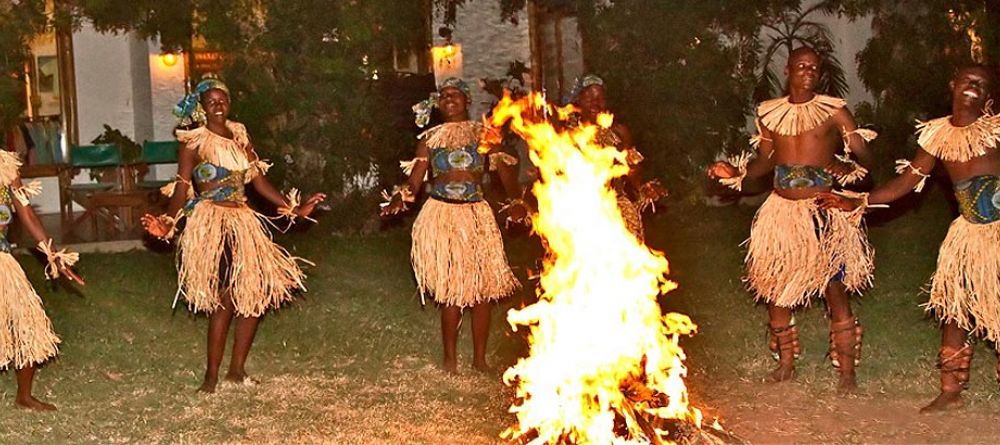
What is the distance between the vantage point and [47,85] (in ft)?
48.9

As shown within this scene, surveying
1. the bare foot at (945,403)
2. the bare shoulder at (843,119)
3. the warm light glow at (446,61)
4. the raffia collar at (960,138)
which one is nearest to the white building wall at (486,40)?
the warm light glow at (446,61)

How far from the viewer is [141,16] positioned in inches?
530

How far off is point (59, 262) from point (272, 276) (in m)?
1.02

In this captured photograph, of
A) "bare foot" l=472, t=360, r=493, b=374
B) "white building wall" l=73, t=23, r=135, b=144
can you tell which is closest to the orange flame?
"bare foot" l=472, t=360, r=493, b=374

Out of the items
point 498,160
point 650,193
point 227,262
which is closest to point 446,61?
point 650,193

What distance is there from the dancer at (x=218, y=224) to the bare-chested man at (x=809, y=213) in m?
2.22

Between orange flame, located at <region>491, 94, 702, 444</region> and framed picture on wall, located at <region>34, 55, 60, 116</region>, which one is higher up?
framed picture on wall, located at <region>34, 55, 60, 116</region>

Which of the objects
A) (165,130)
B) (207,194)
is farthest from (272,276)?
(165,130)

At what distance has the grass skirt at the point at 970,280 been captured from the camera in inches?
232

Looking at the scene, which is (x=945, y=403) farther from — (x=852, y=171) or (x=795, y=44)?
(x=795, y=44)

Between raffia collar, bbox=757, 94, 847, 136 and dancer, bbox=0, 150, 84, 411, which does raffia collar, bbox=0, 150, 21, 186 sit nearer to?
dancer, bbox=0, 150, 84, 411

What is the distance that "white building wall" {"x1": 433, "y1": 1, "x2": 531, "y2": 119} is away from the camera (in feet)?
51.6

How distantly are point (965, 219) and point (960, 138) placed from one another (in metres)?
0.37

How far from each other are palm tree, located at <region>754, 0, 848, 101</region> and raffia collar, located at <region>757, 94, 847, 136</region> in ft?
22.1
